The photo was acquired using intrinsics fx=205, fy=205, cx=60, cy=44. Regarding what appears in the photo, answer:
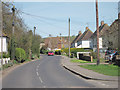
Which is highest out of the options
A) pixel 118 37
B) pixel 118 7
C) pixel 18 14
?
pixel 18 14

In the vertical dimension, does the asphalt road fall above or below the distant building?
below

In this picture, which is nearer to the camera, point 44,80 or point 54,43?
point 44,80

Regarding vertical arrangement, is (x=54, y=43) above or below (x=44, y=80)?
above

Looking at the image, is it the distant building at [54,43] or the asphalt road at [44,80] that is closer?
the asphalt road at [44,80]

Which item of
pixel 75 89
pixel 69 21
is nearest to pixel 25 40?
pixel 69 21

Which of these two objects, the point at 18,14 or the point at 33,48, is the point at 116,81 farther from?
the point at 33,48

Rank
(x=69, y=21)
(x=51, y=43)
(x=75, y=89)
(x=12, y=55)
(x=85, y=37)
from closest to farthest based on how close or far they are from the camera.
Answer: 1. (x=75, y=89)
2. (x=12, y=55)
3. (x=69, y=21)
4. (x=85, y=37)
5. (x=51, y=43)

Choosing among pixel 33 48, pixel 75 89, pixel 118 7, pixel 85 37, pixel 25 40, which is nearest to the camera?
pixel 75 89

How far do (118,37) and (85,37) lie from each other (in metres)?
56.8

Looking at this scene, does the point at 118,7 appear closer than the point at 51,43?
Yes

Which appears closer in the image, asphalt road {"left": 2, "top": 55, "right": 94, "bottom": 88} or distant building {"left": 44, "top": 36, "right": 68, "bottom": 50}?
asphalt road {"left": 2, "top": 55, "right": 94, "bottom": 88}

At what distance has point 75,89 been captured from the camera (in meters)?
10.5

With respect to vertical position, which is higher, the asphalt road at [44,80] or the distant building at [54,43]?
the distant building at [54,43]

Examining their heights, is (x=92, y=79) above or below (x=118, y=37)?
below
